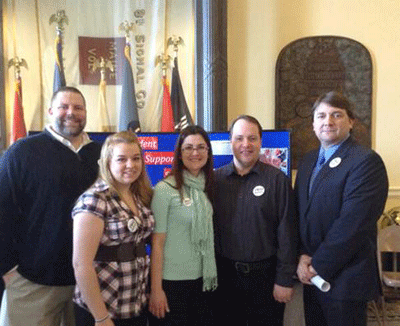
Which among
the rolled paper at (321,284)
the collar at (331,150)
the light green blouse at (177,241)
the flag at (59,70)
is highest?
the flag at (59,70)

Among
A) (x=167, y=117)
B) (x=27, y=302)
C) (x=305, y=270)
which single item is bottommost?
(x=27, y=302)

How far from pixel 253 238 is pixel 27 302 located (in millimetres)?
1135

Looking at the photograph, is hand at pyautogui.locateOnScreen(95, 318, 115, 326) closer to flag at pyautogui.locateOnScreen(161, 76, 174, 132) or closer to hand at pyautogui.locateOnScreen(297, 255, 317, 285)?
hand at pyautogui.locateOnScreen(297, 255, 317, 285)

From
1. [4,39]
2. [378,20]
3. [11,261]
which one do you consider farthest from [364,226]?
[4,39]

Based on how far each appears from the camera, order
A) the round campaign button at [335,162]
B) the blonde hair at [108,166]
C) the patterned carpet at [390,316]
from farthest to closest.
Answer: the patterned carpet at [390,316]
the round campaign button at [335,162]
the blonde hair at [108,166]

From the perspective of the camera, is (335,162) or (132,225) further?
(335,162)

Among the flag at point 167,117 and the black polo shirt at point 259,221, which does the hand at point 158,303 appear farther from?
the flag at point 167,117

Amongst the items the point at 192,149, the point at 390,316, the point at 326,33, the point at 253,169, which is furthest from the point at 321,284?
the point at 326,33

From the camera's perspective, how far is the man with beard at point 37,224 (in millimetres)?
1875

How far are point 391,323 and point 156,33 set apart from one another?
349 cm

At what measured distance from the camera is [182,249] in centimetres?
190

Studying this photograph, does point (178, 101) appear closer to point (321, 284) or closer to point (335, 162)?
point (335, 162)

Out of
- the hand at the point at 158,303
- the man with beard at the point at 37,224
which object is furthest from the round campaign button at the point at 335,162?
the man with beard at the point at 37,224

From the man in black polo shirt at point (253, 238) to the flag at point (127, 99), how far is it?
6.91ft
